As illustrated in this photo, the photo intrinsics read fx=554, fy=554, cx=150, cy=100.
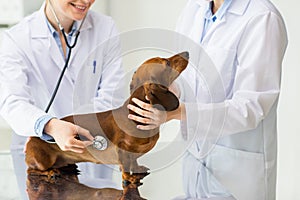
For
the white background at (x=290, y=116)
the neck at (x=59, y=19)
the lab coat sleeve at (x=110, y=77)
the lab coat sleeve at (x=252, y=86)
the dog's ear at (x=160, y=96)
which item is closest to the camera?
the dog's ear at (x=160, y=96)

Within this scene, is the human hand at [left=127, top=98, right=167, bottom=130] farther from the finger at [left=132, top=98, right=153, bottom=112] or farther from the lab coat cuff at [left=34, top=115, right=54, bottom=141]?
the lab coat cuff at [left=34, top=115, right=54, bottom=141]

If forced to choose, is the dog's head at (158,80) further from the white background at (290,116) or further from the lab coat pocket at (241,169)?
the white background at (290,116)

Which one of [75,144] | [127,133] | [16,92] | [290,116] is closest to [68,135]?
[75,144]

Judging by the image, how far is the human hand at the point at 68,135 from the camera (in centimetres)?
96

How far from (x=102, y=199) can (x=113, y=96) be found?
0.21 metres

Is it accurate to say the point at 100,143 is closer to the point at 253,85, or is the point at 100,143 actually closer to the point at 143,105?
the point at 143,105

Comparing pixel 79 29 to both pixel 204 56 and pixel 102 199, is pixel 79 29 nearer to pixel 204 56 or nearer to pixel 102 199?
pixel 204 56

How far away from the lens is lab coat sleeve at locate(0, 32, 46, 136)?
3.54 ft

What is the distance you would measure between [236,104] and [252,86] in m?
0.04

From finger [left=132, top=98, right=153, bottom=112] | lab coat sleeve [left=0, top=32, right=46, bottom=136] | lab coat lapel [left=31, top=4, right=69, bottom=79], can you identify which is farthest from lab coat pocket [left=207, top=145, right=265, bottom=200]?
lab coat lapel [left=31, top=4, right=69, bottom=79]

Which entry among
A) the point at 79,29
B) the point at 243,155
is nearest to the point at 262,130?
the point at 243,155

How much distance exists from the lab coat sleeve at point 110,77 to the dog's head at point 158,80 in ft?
0.41

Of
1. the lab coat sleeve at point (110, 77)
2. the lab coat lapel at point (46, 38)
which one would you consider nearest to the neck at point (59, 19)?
the lab coat lapel at point (46, 38)

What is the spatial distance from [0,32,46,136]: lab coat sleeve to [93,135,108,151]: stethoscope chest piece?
17 cm
